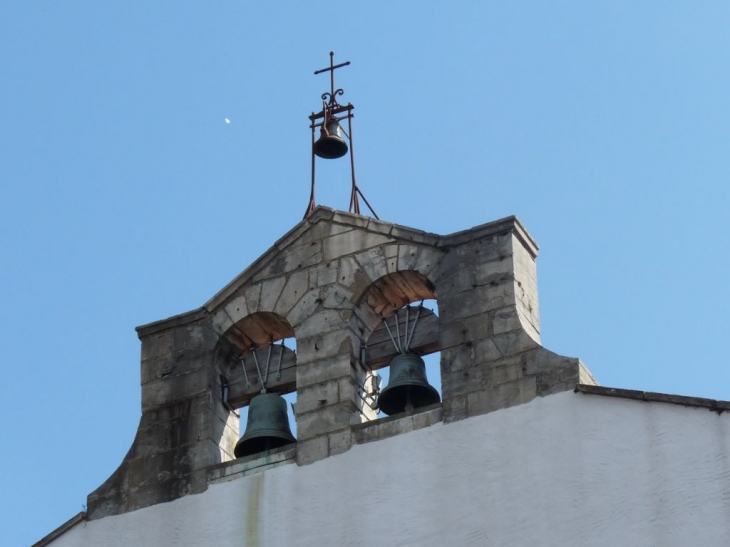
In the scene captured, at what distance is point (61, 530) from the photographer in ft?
81.0

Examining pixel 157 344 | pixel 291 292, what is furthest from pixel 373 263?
pixel 157 344

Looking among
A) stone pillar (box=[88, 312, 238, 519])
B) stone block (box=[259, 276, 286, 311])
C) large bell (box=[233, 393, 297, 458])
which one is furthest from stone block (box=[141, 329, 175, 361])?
large bell (box=[233, 393, 297, 458])

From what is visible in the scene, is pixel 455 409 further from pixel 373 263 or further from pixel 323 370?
pixel 373 263

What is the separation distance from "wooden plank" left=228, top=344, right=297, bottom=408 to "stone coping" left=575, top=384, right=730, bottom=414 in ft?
11.4

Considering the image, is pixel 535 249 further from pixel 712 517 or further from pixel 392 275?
pixel 712 517

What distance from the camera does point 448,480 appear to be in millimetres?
22906

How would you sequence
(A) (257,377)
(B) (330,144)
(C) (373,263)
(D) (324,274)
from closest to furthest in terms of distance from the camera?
(C) (373,263)
(D) (324,274)
(A) (257,377)
(B) (330,144)

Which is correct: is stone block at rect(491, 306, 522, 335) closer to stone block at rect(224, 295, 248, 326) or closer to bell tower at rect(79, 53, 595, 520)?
bell tower at rect(79, 53, 595, 520)

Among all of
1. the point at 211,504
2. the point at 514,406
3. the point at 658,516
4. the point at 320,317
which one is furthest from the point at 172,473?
the point at 658,516

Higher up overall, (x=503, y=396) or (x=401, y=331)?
(x=401, y=331)

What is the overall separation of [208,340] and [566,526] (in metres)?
4.86

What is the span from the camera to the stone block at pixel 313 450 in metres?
23.7

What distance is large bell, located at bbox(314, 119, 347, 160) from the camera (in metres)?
26.9

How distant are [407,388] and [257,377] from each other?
181 centimetres
